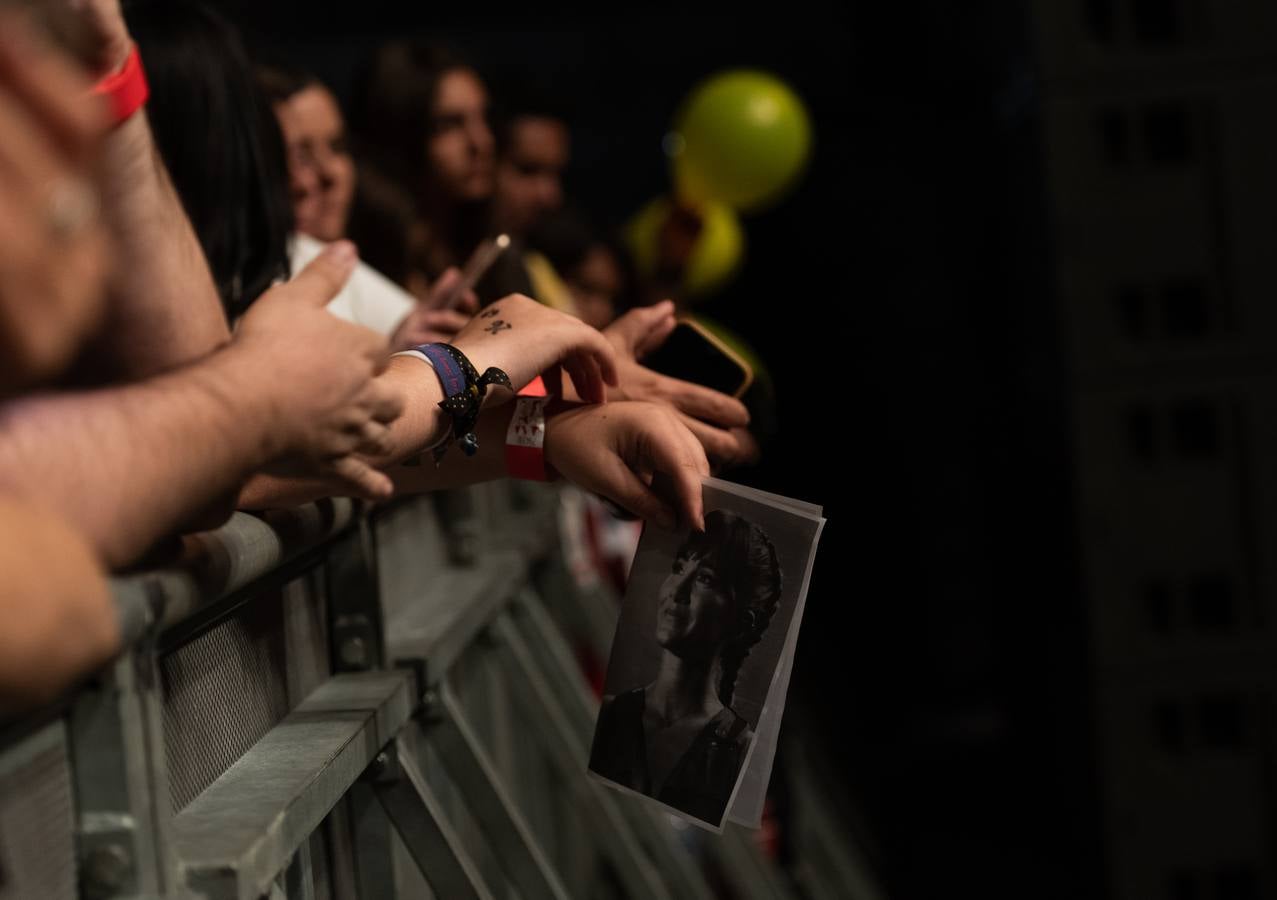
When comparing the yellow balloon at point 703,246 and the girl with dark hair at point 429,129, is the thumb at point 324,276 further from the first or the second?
the yellow balloon at point 703,246

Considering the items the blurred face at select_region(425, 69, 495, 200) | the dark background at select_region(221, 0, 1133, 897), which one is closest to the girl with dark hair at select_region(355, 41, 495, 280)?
the blurred face at select_region(425, 69, 495, 200)

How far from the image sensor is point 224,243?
4.81ft

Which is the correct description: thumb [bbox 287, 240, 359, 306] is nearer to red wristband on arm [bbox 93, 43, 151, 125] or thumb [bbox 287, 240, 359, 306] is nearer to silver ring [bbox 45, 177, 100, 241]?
red wristband on arm [bbox 93, 43, 151, 125]

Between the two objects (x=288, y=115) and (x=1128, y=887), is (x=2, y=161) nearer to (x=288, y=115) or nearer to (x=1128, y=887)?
(x=288, y=115)

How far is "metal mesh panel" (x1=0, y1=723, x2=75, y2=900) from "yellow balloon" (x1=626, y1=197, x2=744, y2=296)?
3.57 m

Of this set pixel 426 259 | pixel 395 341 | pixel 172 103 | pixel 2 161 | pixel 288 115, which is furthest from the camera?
pixel 426 259

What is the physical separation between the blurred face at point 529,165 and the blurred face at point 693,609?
7.66 feet

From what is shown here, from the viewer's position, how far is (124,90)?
1.00 m

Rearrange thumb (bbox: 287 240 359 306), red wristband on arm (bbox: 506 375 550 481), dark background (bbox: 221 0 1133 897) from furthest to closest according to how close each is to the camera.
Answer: dark background (bbox: 221 0 1133 897), red wristband on arm (bbox: 506 375 550 481), thumb (bbox: 287 240 359 306)

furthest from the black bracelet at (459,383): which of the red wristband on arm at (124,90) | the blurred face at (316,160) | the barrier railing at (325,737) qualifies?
the blurred face at (316,160)

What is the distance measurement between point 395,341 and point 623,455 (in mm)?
630

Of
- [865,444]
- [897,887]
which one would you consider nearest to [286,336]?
[897,887]

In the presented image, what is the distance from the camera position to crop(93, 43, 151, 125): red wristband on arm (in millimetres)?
983

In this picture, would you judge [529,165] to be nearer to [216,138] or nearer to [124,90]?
[216,138]
